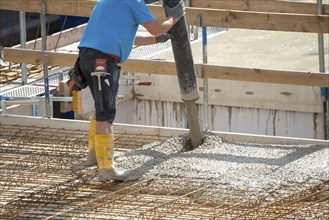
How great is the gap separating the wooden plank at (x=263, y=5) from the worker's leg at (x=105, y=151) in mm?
3219

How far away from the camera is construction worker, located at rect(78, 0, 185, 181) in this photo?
7.66 metres

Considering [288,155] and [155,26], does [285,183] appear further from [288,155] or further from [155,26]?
[155,26]

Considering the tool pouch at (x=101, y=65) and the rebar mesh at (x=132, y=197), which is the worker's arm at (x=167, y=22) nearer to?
the tool pouch at (x=101, y=65)

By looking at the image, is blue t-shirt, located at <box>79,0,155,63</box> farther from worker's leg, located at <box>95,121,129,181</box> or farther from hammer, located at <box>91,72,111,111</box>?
worker's leg, located at <box>95,121,129,181</box>

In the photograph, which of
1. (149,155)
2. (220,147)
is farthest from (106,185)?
(220,147)

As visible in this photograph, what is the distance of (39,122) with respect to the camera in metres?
9.56

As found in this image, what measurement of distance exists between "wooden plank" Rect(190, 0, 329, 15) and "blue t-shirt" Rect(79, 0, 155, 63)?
301cm

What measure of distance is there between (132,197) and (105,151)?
495 mm

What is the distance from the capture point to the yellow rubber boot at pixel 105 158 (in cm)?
777

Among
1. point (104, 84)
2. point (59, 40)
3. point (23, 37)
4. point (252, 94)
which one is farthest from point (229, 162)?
point (59, 40)

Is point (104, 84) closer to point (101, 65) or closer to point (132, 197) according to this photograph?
point (101, 65)

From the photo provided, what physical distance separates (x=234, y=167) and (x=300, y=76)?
3.88ft

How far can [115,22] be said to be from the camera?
A: 7664 mm

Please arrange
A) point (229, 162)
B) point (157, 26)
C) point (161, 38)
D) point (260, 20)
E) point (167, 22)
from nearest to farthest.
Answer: point (157, 26) → point (167, 22) → point (161, 38) → point (229, 162) → point (260, 20)
